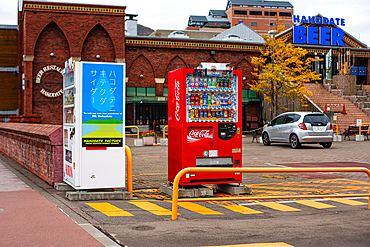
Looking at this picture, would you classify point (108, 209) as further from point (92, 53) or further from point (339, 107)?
point (92, 53)

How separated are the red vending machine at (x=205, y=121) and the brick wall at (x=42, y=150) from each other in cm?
242

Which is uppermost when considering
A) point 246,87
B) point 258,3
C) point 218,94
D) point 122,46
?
point 258,3

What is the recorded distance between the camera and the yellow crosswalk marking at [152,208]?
7.31m

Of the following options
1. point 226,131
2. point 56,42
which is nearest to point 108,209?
point 226,131

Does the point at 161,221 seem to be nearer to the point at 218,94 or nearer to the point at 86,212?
the point at 86,212

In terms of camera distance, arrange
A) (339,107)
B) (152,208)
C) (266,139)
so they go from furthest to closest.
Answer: (339,107) → (266,139) → (152,208)

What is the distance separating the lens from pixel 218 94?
930 centimetres

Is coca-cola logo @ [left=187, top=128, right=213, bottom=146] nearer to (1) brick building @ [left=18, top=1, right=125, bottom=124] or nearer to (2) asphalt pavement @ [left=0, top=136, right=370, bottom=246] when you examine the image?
(2) asphalt pavement @ [left=0, top=136, right=370, bottom=246]

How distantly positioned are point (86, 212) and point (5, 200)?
1.89m

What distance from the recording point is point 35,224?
20.3ft

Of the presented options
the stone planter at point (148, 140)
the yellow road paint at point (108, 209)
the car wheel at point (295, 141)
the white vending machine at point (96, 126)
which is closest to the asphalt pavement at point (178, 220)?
the yellow road paint at point (108, 209)

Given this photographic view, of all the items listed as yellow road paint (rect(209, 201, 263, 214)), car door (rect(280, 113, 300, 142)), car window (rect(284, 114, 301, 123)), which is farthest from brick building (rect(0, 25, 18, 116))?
yellow road paint (rect(209, 201, 263, 214))

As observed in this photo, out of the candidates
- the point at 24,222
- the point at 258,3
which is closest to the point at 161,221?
Result: the point at 24,222

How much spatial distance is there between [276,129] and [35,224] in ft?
59.5
